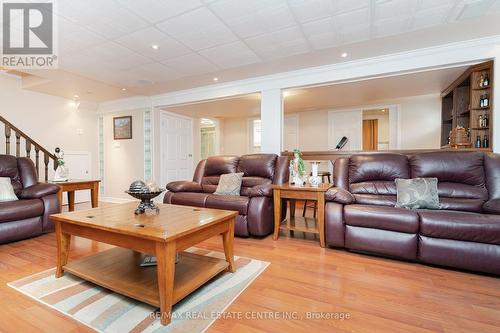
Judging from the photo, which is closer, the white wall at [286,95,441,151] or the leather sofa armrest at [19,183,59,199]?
the leather sofa armrest at [19,183,59,199]

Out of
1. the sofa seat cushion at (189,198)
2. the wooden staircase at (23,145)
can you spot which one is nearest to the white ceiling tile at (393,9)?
the sofa seat cushion at (189,198)

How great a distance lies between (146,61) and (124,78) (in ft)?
3.02

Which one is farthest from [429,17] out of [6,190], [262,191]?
[6,190]

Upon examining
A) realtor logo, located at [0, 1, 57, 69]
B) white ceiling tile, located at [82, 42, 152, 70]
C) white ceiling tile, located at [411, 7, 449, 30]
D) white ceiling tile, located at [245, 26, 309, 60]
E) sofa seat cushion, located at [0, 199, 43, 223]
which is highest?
white ceiling tile, located at [245, 26, 309, 60]

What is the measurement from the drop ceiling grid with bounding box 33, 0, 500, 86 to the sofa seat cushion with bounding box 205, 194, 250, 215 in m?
1.90

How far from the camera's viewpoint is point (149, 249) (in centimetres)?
145

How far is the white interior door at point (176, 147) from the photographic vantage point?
5534mm

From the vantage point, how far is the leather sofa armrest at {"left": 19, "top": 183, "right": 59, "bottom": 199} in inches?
115

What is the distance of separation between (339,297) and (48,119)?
20.2 feet

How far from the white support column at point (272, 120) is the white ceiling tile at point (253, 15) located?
1483 millimetres

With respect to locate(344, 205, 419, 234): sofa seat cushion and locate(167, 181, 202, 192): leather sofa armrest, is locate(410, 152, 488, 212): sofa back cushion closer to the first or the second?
locate(344, 205, 419, 234): sofa seat cushion

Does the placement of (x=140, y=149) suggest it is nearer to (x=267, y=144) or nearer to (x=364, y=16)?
(x=267, y=144)

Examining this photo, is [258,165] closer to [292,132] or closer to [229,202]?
[229,202]

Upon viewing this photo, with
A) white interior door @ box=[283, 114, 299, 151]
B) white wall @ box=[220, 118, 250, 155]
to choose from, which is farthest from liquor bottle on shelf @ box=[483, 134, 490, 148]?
white wall @ box=[220, 118, 250, 155]
